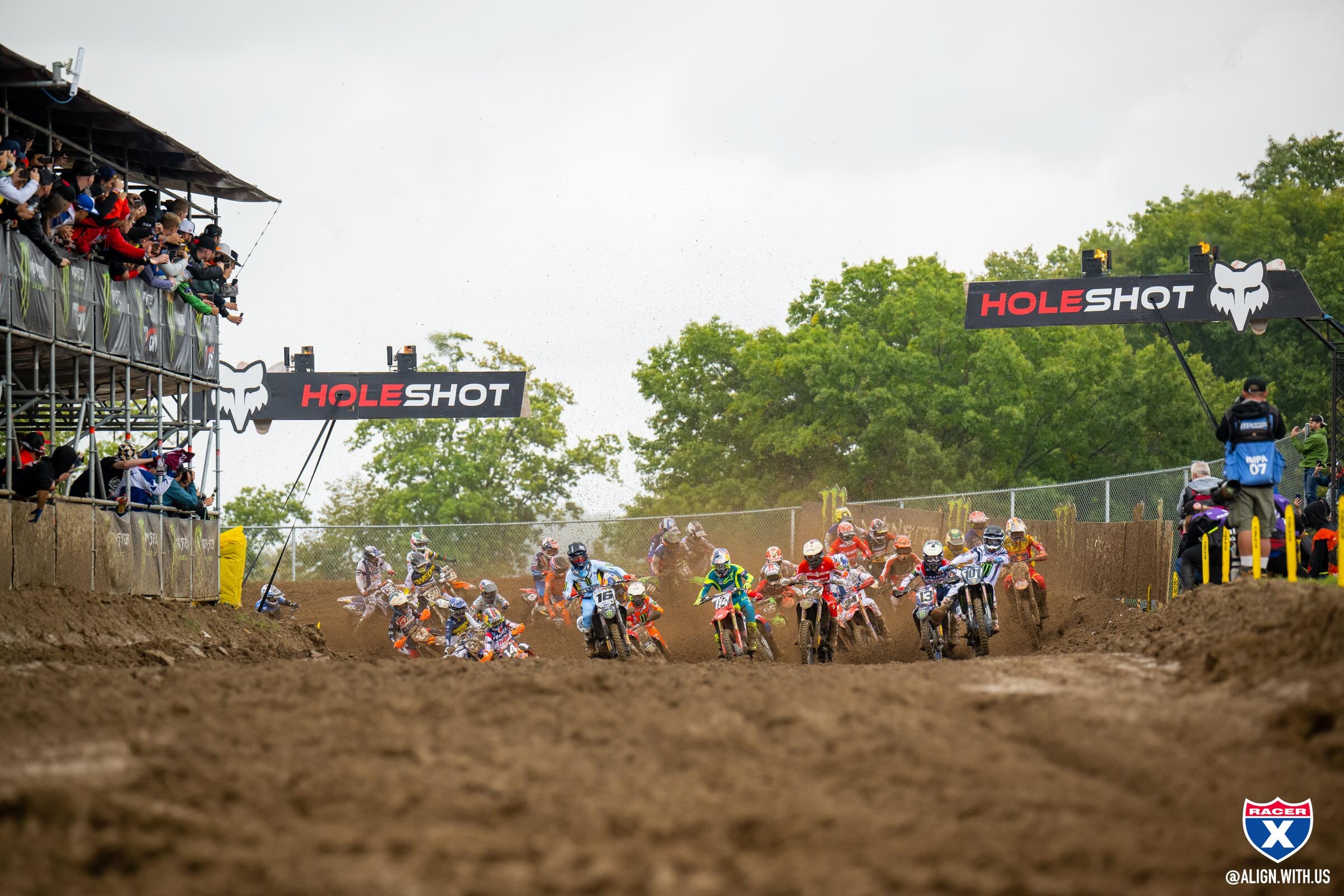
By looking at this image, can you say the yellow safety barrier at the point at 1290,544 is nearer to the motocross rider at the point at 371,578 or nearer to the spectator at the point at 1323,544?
the spectator at the point at 1323,544

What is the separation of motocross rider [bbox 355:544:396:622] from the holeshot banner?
12697 millimetres

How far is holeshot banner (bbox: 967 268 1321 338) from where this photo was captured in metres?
21.7

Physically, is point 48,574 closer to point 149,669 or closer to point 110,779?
point 149,669

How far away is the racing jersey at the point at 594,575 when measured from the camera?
19.4 m

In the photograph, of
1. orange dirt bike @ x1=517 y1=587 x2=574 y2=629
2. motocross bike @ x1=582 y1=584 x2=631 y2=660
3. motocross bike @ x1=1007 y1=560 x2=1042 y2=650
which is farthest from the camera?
orange dirt bike @ x1=517 y1=587 x2=574 y2=629

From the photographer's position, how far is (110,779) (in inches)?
224

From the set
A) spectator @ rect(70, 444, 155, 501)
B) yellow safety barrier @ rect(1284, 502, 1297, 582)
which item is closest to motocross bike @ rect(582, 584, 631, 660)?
spectator @ rect(70, 444, 155, 501)

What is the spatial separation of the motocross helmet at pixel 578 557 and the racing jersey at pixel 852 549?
4611mm

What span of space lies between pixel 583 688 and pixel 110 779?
10.6ft

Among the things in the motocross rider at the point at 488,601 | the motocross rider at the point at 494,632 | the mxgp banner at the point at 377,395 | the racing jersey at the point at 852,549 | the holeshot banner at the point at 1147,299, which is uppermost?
the holeshot banner at the point at 1147,299

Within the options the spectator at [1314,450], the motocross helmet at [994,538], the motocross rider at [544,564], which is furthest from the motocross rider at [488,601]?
the spectator at [1314,450]

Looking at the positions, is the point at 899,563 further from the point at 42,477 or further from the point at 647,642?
the point at 42,477

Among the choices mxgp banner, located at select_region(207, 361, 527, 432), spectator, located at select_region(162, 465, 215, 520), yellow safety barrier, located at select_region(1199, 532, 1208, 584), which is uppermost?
mxgp banner, located at select_region(207, 361, 527, 432)

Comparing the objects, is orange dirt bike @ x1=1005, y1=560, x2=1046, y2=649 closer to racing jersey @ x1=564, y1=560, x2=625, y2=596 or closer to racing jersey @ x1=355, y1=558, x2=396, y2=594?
racing jersey @ x1=564, y1=560, x2=625, y2=596
